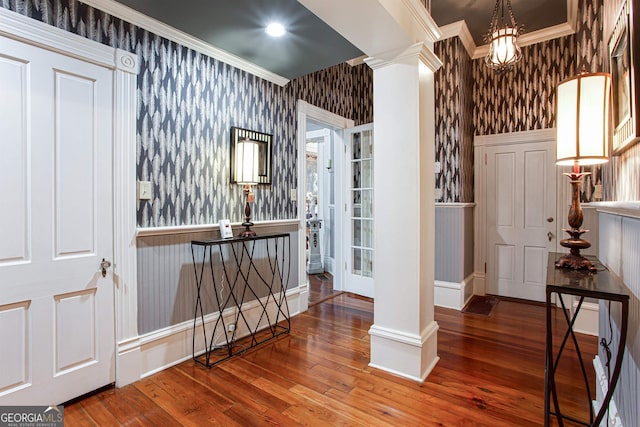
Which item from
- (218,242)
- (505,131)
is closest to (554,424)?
(218,242)

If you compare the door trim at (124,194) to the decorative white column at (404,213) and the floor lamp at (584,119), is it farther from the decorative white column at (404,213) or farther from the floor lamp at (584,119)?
the floor lamp at (584,119)

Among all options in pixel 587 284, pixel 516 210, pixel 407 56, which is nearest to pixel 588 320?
pixel 516 210

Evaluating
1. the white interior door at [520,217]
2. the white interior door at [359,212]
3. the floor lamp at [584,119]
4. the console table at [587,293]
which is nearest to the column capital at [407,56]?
the floor lamp at [584,119]

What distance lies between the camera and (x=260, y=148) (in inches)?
122

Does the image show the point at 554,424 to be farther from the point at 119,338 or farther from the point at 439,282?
the point at 119,338

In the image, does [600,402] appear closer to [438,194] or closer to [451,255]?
[451,255]

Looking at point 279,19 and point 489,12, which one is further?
point 489,12

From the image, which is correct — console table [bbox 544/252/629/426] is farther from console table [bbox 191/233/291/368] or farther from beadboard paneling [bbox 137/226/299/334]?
beadboard paneling [bbox 137/226/299/334]

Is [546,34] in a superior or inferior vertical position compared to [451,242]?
superior

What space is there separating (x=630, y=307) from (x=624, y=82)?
93 centimetres

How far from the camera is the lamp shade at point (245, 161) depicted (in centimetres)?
273

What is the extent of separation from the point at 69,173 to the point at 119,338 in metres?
1.10

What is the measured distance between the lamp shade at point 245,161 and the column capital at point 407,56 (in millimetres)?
1171

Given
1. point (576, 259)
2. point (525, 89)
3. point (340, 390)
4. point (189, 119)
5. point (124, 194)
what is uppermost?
point (525, 89)
